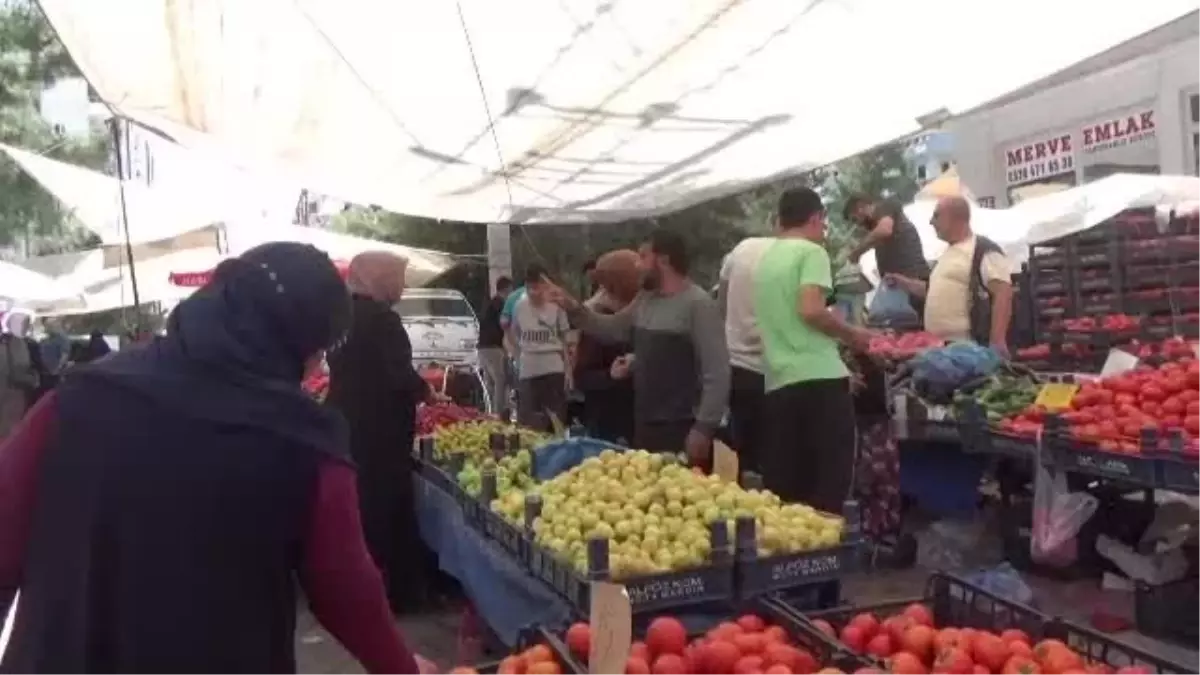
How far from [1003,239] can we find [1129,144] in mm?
3829

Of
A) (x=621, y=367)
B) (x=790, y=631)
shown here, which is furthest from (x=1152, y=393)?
(x=790, y=631)

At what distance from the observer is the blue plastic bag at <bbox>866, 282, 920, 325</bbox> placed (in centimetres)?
866

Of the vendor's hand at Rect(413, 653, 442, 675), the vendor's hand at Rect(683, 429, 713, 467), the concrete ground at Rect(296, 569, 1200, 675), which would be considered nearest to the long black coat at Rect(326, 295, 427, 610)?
the concrete ground at Rect(296, 569, 1200, 675)

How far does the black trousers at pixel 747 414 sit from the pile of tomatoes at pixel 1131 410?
119 cm

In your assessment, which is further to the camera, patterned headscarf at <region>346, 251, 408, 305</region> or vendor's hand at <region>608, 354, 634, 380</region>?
vendor's hand at <region>608, 354, 634, 380</region>

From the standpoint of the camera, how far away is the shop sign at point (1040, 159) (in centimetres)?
1527

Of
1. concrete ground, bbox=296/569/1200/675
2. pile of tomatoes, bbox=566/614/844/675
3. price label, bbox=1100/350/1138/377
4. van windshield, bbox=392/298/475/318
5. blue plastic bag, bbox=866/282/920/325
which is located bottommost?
concrete ground, bbox=296/569/1200/675

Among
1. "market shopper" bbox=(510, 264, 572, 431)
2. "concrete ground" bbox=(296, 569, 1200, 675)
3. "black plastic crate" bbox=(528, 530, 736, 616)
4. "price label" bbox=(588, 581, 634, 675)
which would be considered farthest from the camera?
"market shopper" bbox=(510, 264, 572, 431)

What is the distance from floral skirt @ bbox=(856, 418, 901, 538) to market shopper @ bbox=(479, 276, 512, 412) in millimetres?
6644

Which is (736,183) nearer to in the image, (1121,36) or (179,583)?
(1121,36)

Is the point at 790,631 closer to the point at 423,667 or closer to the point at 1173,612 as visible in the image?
the point at 423,667

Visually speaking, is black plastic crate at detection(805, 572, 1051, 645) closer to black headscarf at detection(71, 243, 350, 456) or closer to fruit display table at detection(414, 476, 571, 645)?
fruit display table at detection(414, 476, 571, 645)

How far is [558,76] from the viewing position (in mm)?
6797

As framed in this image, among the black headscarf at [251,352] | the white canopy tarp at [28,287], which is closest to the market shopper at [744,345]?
the black headscarf at [251,352]
